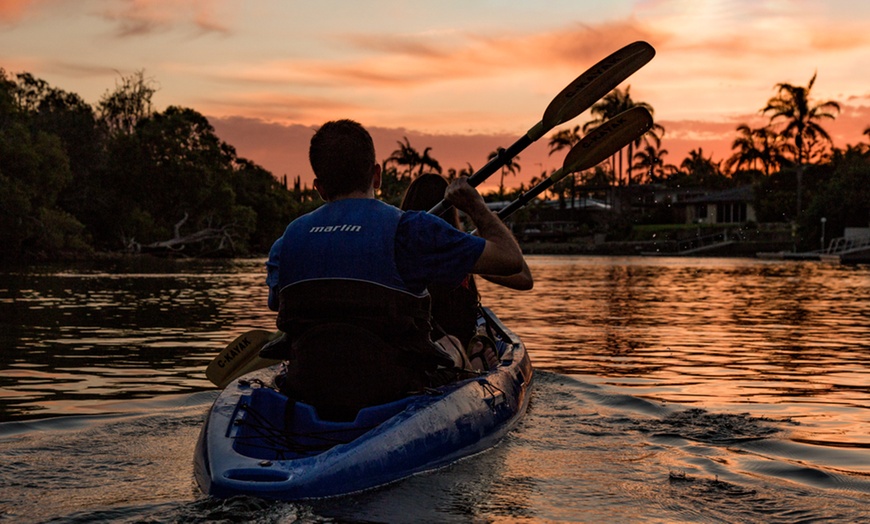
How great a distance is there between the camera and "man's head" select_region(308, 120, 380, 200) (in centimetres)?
455

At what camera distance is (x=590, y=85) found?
7.26m

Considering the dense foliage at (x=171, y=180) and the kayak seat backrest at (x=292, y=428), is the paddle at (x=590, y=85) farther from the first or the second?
the dense foliage at (x=171, y=180)

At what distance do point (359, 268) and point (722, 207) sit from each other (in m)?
79.1

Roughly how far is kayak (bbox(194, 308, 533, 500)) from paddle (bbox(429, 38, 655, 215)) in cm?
216

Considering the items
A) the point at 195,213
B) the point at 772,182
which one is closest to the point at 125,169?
the point at 195,213

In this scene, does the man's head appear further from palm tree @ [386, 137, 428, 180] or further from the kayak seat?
palm tree @ [386, 137, 428, 180]

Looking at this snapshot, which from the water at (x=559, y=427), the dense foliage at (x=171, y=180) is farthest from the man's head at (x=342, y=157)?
the dense foliage at (x=171, y=180)

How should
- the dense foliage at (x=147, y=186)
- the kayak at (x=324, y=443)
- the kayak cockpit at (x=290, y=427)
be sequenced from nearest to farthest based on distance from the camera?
Answer: the kayak at (x=324, y=443) < the kayak cockpit at (x=290, y=427) < the dense foliage at (x=147, y=186)

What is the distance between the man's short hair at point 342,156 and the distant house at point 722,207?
241 ft

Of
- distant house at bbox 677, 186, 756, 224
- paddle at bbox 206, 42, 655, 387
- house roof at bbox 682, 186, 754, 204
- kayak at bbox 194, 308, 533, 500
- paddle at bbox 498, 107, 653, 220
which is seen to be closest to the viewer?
kayak at bbox 194, 308, 533, 500

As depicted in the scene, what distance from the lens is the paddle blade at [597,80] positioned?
23.1 feet

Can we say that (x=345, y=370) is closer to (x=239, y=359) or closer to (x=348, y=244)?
(x=348, y=244)

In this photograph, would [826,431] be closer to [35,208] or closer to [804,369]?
[804,369]

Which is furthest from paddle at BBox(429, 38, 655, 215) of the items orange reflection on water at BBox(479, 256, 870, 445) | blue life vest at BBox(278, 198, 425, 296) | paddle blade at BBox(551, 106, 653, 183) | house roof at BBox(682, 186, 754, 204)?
house roof at BBox(682, 186, 754, 204)
